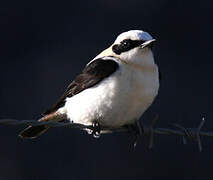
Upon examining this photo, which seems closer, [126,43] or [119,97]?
[119,97]

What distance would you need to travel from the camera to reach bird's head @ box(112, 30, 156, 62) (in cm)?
703

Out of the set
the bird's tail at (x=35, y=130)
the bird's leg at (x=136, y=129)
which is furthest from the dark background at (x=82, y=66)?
the bird's leg at (x=136, y=129)

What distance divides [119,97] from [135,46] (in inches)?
18.0

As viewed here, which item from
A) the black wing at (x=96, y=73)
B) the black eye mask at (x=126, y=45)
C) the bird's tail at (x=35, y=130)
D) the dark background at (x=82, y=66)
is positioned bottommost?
the dark background at (x=82, y=66)

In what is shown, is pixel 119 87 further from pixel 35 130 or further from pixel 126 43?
pixel 35 130

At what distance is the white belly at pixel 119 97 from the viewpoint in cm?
682

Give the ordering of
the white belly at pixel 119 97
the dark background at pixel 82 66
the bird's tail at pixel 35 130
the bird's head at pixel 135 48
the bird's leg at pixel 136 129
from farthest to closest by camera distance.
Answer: the dark background at pixel 82 66 → the bird's tail at pixel 35 130 → the bird's leg at pixel 136 129 → the bird's head at pixel 135 48 → the white belly at pixel 119 97

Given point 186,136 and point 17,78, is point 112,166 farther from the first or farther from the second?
point 186,136

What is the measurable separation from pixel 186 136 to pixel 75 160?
16.2 feet

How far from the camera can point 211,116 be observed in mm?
11711

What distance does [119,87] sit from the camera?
6.81m

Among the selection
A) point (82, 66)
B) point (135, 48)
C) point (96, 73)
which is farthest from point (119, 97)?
point (82, 66)

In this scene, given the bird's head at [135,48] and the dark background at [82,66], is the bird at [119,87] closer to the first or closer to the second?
the bird's head at [135,48]

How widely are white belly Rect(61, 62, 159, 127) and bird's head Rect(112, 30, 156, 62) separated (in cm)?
14
